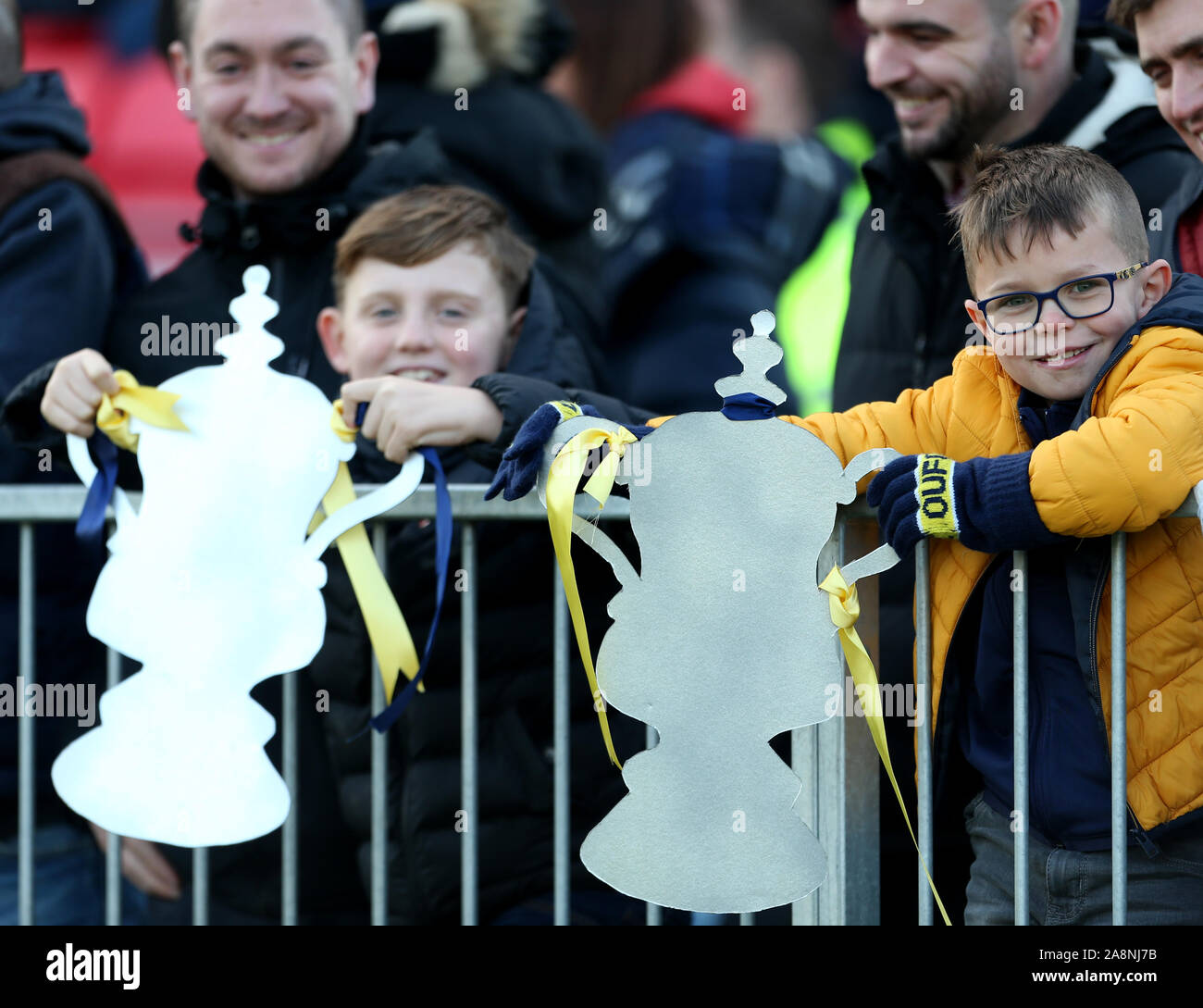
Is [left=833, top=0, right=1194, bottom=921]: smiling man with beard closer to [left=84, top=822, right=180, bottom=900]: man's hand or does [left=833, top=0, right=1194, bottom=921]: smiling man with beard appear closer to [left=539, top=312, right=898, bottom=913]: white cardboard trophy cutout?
[left=539, top=312, right=898, bottom=913]: white cardboard trophy cutout

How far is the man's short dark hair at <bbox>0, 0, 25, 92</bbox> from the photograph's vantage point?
3.62 metres

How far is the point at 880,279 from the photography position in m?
3.35

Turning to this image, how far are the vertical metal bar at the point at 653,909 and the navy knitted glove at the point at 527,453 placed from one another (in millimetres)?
452

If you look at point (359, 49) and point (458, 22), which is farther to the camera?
point (458, 22)

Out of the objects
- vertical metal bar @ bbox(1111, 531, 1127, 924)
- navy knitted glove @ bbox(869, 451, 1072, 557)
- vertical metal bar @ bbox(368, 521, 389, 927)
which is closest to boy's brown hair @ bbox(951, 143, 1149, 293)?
navy knitted glove @ bbox(869, 451, 1072, 557)

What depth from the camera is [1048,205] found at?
7.73ft

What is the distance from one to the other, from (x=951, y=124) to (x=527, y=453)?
131 cm

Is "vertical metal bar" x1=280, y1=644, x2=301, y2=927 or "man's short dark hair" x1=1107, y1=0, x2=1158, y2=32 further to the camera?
"man's short dark hair" x1=1107, y1=0, x2=1158, y2=32

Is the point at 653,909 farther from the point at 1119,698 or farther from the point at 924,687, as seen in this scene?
the point at 1119,698

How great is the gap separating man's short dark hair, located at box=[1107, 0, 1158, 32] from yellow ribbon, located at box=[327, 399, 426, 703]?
5.34 ft

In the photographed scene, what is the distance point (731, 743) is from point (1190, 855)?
69 centimetres

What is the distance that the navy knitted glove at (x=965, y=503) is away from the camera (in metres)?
2.25
